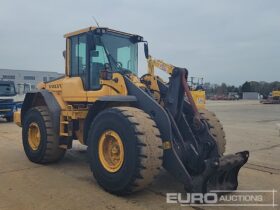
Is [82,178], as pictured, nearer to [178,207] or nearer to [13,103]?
[178,207]

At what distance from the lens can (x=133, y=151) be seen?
192 inches

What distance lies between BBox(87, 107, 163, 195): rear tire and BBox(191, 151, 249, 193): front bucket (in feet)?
2.07

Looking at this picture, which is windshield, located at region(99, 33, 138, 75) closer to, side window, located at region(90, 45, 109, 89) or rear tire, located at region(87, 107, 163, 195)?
side window, located at region(90, 45, 109, 89)

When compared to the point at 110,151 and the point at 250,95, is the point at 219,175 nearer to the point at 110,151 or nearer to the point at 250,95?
the point at 110,151

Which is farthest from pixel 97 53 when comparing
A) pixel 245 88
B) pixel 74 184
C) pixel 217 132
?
pixel 245 88

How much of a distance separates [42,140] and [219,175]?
→ 374 cm

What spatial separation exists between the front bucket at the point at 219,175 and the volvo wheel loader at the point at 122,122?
0.01m

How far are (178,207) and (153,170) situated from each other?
602mm

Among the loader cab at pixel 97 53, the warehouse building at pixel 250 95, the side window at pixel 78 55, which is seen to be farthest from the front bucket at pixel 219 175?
the warehouse building at pixel 250 95

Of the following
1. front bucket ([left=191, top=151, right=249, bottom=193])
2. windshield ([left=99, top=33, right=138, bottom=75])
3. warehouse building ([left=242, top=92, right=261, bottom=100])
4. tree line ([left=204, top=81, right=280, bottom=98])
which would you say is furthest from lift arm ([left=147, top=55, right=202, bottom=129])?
tree line ([left=204, top=81, right=280, bottom=98])

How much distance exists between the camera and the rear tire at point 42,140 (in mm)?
7027

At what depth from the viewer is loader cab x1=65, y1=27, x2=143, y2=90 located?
6.61 m

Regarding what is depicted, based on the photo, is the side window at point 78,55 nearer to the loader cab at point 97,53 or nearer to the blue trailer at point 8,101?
the loader cab at point 97,53

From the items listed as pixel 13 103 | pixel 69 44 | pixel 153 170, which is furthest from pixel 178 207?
pixel 13 103
